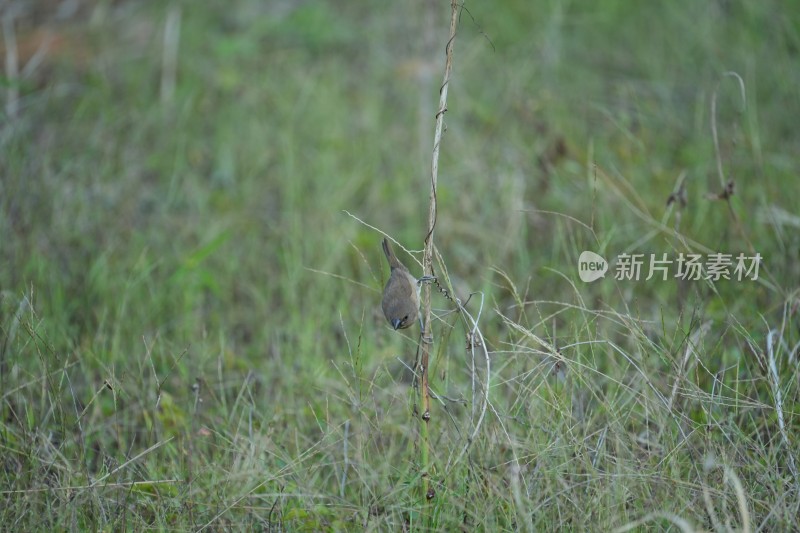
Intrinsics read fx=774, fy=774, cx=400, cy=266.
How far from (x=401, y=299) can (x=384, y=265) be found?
108 centimetres

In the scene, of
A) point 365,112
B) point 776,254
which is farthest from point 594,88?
point 776,254

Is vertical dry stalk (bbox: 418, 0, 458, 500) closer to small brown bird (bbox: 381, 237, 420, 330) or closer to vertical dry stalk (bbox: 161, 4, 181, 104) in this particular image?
small brown bird (bbox: 381, 237, 420, 330)

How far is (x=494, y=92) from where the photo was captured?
3.69 m

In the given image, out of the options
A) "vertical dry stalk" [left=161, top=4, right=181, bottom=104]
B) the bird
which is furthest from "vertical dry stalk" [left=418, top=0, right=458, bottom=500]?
"vertical dry stalk" [left=161, top=4, right=181, bottom=104]

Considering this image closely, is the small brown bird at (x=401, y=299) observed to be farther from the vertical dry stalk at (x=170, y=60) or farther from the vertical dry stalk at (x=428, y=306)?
the vertical dry stalk at (x=170, y=60)

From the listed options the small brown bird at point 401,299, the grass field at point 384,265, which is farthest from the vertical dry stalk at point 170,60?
the small brown bird at point 401,299

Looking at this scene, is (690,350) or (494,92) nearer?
(690,350)

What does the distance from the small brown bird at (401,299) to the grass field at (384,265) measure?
81 mm

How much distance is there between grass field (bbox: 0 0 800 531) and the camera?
62.6 inches

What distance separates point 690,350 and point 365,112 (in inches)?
89.3

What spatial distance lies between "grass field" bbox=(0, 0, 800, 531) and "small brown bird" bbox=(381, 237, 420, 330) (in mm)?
81

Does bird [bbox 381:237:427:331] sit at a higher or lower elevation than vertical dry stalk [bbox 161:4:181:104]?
higher

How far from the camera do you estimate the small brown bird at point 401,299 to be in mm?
1568

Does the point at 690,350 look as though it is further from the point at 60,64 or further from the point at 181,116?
the point at 60,64
